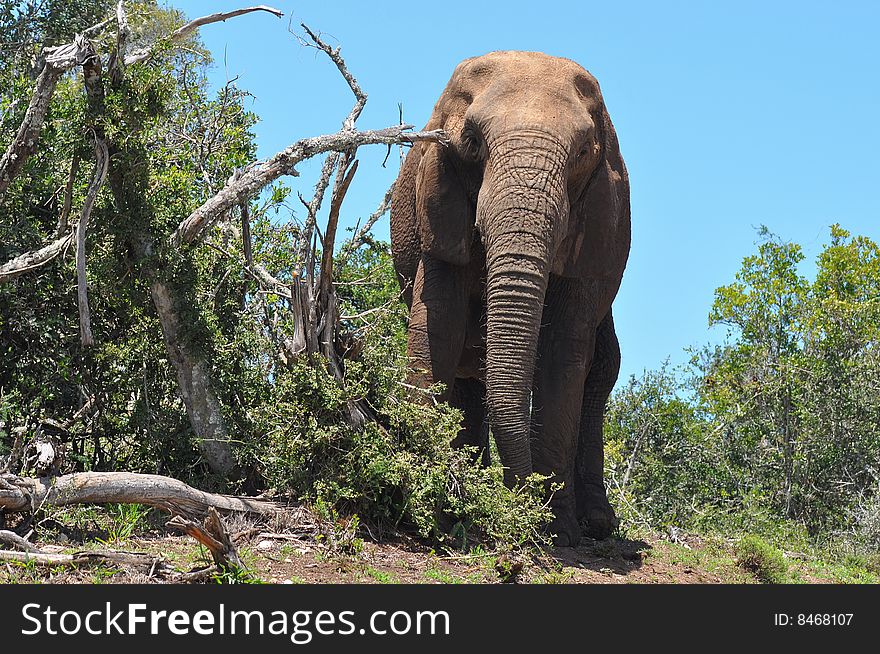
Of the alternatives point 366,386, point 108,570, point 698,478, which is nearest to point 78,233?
point 366,386

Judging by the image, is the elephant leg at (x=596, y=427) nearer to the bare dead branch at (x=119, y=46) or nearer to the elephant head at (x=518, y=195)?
the elephant head at (x=518, y=195)

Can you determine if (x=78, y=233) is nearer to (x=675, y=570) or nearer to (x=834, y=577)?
(x=675, y=570)

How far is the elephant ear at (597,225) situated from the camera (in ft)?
30.9

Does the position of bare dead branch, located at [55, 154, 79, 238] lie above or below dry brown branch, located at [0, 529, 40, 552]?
above

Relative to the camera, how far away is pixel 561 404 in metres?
9.38

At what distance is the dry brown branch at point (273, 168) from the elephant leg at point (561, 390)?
1714mm

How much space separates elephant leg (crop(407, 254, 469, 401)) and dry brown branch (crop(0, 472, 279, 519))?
1914mm

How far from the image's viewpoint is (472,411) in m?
11.2

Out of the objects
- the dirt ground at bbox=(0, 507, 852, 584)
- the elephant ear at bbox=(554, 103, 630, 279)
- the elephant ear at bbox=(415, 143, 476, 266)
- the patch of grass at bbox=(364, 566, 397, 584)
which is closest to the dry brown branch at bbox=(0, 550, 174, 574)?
the dirt ground at bbox=(0, 507, 852, 584)

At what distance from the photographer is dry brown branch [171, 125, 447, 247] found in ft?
29.1

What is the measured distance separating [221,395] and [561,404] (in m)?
2.55

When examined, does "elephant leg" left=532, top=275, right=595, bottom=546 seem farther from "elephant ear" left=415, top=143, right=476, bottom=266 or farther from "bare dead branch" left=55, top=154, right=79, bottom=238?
"bare dead branch" left=55, top=154, right=79, bottom=238

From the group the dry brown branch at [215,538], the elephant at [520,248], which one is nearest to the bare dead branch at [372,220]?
the elephant at [520,248]

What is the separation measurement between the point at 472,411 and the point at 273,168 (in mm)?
3303
